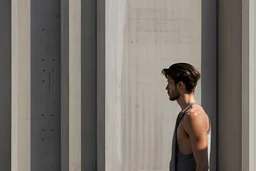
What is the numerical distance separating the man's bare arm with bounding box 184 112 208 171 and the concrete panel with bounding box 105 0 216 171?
71.4 inches

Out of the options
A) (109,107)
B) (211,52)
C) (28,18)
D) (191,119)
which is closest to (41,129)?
(109,107)

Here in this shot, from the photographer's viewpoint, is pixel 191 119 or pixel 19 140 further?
pixel 19 140

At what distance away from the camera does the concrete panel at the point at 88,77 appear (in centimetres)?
562

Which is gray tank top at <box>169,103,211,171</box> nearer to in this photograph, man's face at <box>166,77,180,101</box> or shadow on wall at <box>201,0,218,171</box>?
man's face at <box>166,77,180,101</box>

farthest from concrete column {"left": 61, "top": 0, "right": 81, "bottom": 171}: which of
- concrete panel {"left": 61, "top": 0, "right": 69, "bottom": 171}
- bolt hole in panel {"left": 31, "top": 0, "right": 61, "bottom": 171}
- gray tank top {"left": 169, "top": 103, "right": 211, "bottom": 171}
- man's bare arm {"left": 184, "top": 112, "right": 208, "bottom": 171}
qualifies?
man's bare arm {"left": 184, "top": 112, "right": 208, "bottom": 171}

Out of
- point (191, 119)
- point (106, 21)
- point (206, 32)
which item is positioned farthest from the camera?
point (206, 32)

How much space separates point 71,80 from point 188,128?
6.57ft

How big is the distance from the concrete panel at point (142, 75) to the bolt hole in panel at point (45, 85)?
0.55 meters

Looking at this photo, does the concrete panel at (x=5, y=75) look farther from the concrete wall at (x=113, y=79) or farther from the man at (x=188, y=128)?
the man at (x=188, y=128)

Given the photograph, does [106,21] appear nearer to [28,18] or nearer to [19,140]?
[28,18]

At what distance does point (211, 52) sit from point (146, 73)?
73cm

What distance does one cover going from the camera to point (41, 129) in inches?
225

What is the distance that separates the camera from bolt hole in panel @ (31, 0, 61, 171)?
569cm

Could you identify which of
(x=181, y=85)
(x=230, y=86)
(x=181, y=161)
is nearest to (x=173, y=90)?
(x=181, y=85)
